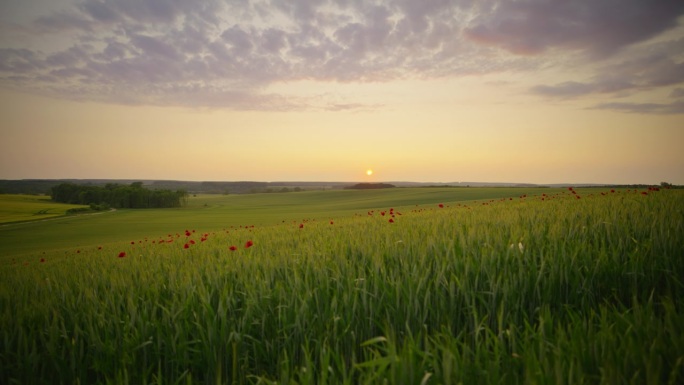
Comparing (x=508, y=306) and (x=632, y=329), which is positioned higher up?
(x=632, y=329)

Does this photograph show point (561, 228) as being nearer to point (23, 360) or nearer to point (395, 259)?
point (395, 259)

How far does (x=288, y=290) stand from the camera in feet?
9.24

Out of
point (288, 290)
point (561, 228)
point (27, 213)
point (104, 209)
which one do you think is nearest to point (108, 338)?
point (288, 290)

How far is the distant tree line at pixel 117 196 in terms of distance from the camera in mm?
80188

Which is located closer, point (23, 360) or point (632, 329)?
point (632, 329)

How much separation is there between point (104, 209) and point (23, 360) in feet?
272

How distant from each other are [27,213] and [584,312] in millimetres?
65398

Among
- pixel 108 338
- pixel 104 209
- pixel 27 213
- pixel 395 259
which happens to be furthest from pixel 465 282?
pixel 104 209

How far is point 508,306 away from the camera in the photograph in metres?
2.39

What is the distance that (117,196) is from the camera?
275 ft

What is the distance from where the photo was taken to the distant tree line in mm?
80188

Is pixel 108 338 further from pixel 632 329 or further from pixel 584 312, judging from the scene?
pixel 584 312

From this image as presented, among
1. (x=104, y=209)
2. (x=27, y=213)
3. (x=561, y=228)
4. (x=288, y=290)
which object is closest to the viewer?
(x=288, y=290)

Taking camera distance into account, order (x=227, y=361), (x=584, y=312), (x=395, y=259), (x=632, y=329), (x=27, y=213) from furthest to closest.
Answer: (x=27, y=213) → (x=395, y=259) → (x=584, y=312) → (x=227, y=361) → (x=632, y=329)
